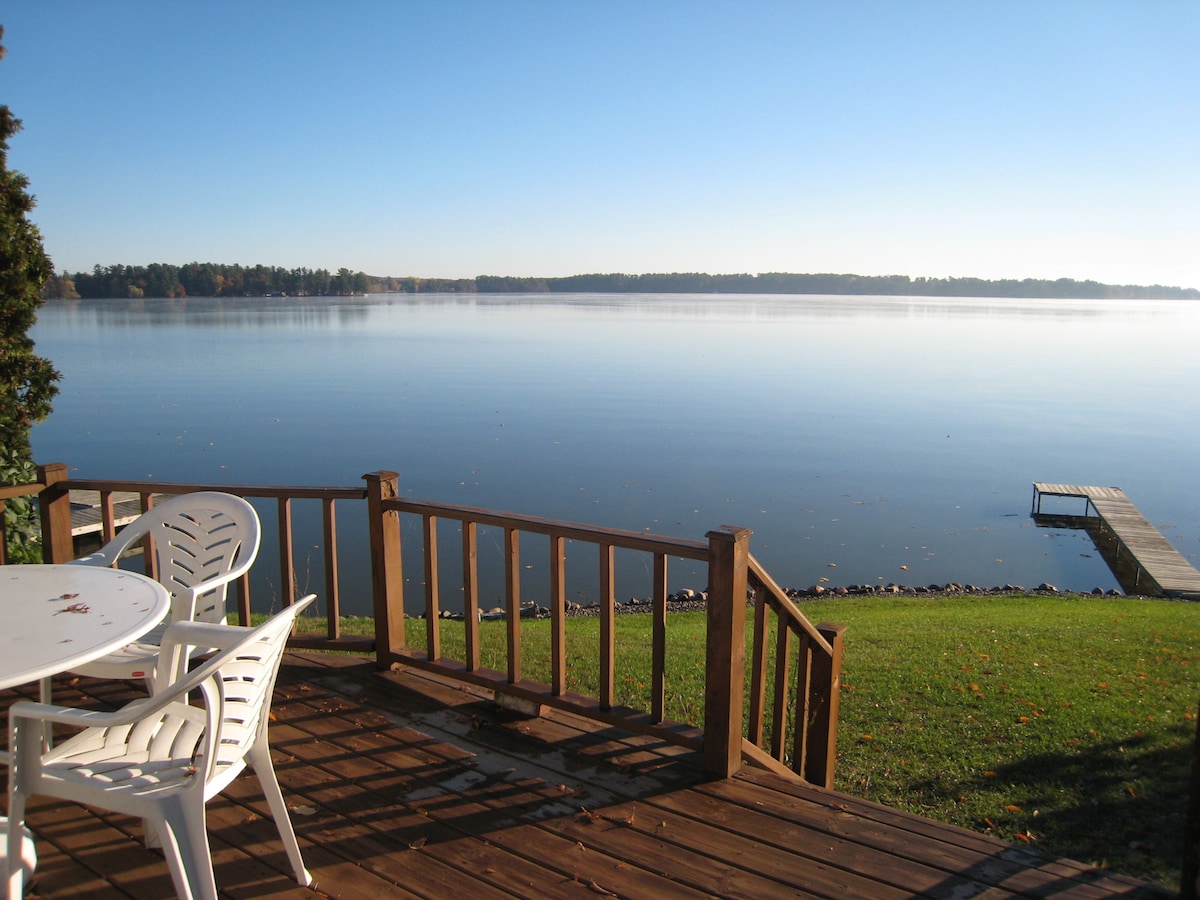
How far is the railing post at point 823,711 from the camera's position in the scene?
4059 millimetres

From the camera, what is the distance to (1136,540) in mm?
16688

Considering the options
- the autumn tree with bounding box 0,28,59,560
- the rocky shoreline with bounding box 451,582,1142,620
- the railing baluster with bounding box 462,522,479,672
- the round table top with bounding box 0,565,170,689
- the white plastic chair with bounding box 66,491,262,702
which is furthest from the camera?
the rocky shoreline with bounding box 451,582,1142,620

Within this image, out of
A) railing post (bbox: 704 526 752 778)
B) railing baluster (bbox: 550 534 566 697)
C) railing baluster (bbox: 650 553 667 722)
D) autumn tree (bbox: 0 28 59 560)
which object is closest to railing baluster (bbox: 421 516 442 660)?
railing baluster (bbox: 550 534 566 697)

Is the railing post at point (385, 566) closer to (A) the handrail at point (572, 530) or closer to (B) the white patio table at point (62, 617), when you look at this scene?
(A) the handrail at point (572, 530)

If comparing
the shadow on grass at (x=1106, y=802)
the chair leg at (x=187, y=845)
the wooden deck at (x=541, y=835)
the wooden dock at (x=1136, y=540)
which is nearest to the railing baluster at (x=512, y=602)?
the wooden deck at (x=541, y=835)

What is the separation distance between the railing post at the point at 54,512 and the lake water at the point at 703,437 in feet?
34.5

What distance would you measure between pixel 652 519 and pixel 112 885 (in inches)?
523

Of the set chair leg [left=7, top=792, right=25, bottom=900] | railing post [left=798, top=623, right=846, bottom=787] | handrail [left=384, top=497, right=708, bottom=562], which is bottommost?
railing post [left=798, top=623, right=846, bottom=787]

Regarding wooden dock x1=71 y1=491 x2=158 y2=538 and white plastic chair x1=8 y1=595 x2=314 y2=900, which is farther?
wooden dock x1=71 y1=491 x2=158 y2=538

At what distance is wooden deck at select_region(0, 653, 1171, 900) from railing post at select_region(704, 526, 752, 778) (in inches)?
5.4

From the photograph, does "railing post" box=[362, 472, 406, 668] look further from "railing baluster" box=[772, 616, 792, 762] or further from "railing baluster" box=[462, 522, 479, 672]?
"railing baluster" box=[772, 616, 792, 762]

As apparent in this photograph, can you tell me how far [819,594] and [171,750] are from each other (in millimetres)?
11594

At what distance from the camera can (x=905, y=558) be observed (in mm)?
15266

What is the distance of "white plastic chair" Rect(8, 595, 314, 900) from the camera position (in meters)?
2.27
